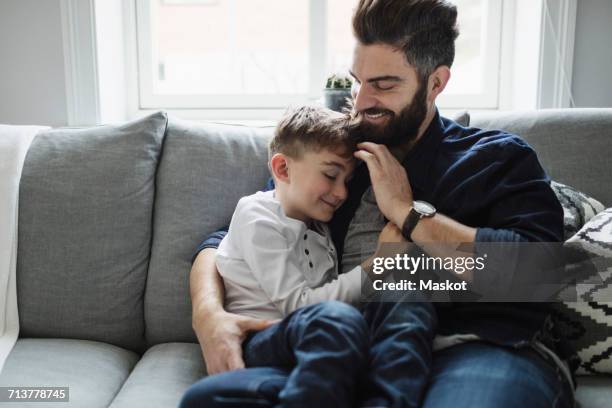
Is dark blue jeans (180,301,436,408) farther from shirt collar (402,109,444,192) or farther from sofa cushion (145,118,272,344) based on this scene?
sofa cushion (145,118,272,344)

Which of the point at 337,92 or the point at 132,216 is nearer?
the point at 132,216

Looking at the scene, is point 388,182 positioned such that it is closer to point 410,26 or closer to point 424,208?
point 424,208

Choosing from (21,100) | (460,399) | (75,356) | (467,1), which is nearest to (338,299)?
(460,399)

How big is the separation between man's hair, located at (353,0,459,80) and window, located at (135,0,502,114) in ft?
3.66

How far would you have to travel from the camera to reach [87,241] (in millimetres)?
1719

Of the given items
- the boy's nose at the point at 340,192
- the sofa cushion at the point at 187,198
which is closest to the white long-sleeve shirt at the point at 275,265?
the boy's nose at the point at 340,192

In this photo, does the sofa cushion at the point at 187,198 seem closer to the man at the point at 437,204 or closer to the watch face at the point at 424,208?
the man at the point at 437,204

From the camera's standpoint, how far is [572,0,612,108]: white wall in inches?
89.0

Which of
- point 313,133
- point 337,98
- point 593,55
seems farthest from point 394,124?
point 593,55

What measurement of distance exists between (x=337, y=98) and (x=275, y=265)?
0.85 metres

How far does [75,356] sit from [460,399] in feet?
3.19

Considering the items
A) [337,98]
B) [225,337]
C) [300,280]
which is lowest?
[225,337]

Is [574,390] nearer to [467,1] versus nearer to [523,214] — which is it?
[523,214]

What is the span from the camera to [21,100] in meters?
2.32
